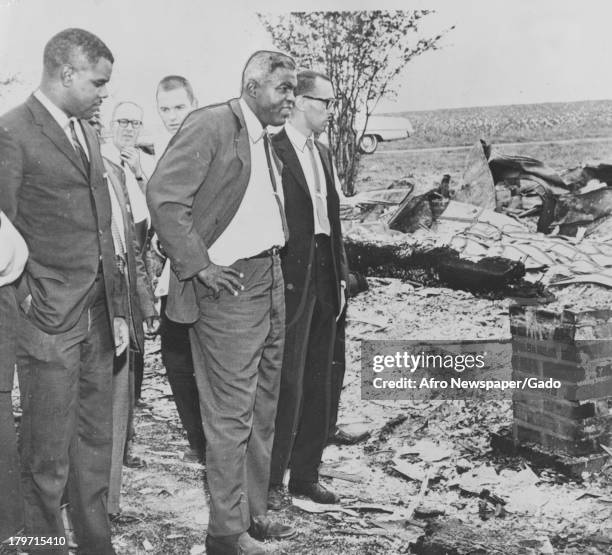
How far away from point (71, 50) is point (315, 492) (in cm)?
204

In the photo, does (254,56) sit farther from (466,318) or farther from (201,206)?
(466,318)

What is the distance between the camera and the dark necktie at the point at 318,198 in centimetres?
327

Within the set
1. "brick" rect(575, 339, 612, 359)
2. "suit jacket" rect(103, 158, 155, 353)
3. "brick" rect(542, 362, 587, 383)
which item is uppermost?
"suit jacket" rect(103, 158, 155, 353)

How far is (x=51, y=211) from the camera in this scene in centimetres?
264

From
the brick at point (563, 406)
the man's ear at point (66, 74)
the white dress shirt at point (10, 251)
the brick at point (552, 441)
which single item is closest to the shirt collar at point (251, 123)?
the man's ear at point (66, 74)

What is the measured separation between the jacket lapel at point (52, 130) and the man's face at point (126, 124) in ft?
1.86

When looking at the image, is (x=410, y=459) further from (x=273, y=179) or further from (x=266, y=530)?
(x=273, y=179)

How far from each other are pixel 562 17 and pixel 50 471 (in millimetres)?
2761

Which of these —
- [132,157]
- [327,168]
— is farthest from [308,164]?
[132,157]

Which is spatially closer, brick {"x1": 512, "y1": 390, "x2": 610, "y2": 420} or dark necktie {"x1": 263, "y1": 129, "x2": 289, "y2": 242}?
dark necktie {"x1": 263, "y1": 129, "x2": 289, "y2": 242}

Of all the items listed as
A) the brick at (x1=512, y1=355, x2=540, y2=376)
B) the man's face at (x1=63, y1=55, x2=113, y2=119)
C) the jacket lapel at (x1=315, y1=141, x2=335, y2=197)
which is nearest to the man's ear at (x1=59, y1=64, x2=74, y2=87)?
the man's face at (x1=63, y1=55, x2=113, y2=119)

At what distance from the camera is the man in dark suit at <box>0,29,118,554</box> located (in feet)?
8.61

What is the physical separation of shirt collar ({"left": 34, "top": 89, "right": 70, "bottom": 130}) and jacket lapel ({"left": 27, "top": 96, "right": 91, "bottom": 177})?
0.01 m

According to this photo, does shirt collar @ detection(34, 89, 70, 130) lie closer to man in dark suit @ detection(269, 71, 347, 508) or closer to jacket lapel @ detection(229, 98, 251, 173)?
jacket lapel @ detection(229, 98, 251, 173)
